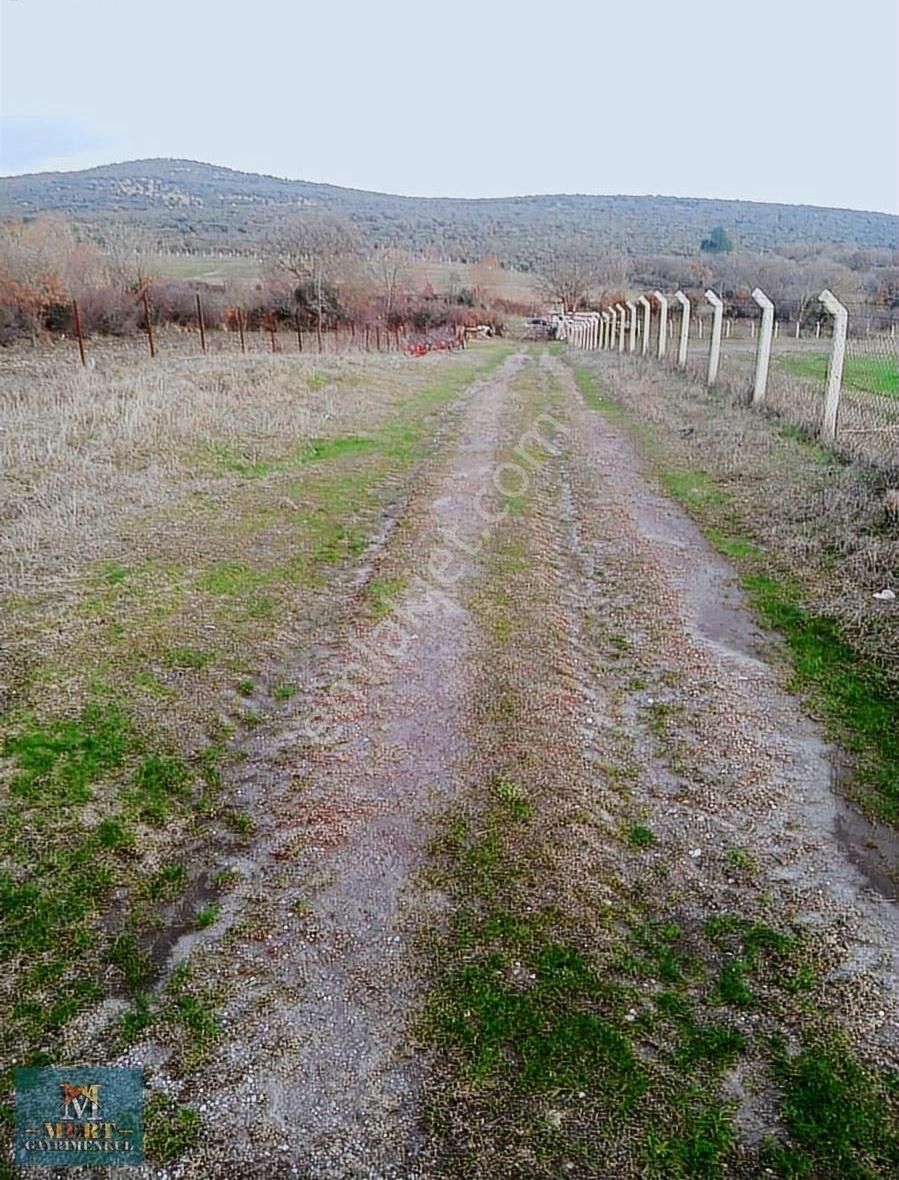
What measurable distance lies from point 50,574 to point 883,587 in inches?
245

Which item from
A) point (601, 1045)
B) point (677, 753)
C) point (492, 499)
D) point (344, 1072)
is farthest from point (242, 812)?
point (492, 499)

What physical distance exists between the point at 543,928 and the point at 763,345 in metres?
13.3

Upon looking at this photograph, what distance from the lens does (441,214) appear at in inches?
4395

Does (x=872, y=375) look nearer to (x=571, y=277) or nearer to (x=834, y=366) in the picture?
(x=834, y=366)

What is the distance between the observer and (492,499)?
29.3ft

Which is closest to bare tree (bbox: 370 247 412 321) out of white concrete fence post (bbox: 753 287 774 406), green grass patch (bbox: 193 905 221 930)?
white concrete fence post (bbox: 753 287 774 406)

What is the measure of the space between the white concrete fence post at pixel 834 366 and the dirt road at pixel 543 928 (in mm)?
6927

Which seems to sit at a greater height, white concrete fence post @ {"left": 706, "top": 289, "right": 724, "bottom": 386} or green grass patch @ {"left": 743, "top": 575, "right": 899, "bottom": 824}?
white concrete fence post @ {"left": 706, "top": 289, "right": 724, "bottom": 386}

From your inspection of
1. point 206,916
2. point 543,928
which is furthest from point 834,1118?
point 206,916

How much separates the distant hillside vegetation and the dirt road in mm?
69182

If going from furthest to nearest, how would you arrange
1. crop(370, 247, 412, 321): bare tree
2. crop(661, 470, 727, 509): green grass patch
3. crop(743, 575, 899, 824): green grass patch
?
crop(370, 247, 412, 321): bare tree < crop(661, 470, 727, 509): green grass patch < crop(743, 575, 899, 824): green grass patch

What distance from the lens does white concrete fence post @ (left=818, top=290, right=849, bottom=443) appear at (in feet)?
35.6

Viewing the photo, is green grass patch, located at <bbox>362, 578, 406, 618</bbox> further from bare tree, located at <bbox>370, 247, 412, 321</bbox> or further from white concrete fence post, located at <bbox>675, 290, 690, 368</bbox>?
bare tree, located at <bbox>370, 247, 412, 321</bbox>

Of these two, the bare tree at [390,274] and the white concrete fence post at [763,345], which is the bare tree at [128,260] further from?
the white concrete fence post at [763,345]
